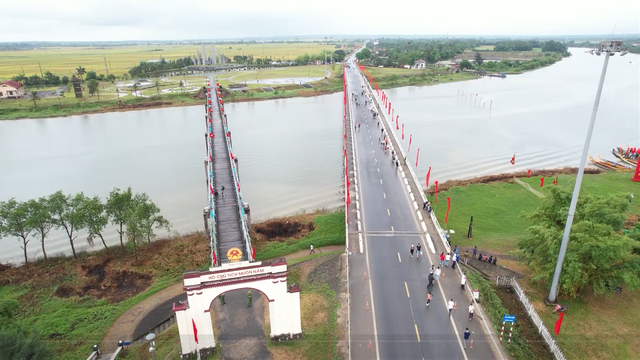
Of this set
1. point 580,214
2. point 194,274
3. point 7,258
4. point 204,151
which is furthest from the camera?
point 204,151

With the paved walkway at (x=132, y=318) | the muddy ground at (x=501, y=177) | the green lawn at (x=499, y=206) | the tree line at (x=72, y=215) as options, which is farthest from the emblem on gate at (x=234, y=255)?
the muddy ground at (x=501, y=177)

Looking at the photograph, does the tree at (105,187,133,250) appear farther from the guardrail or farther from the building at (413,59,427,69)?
the building at (413,59,427,69)

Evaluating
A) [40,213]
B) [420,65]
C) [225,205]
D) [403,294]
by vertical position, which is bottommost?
[403,294]

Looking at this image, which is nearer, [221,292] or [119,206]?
[221,292]

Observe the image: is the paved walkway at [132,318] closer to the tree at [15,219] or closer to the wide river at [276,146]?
the wide river at [276,146]

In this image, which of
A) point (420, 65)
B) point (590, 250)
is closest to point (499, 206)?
point (590, 250)

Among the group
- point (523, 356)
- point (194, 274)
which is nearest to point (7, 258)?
point (194, 274)

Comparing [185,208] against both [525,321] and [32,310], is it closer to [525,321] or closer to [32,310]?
[32,310]

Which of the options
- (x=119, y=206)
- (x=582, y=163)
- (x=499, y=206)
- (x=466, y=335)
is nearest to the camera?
(x=466, y=335)

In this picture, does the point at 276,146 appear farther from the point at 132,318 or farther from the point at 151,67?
the point at 151,67
